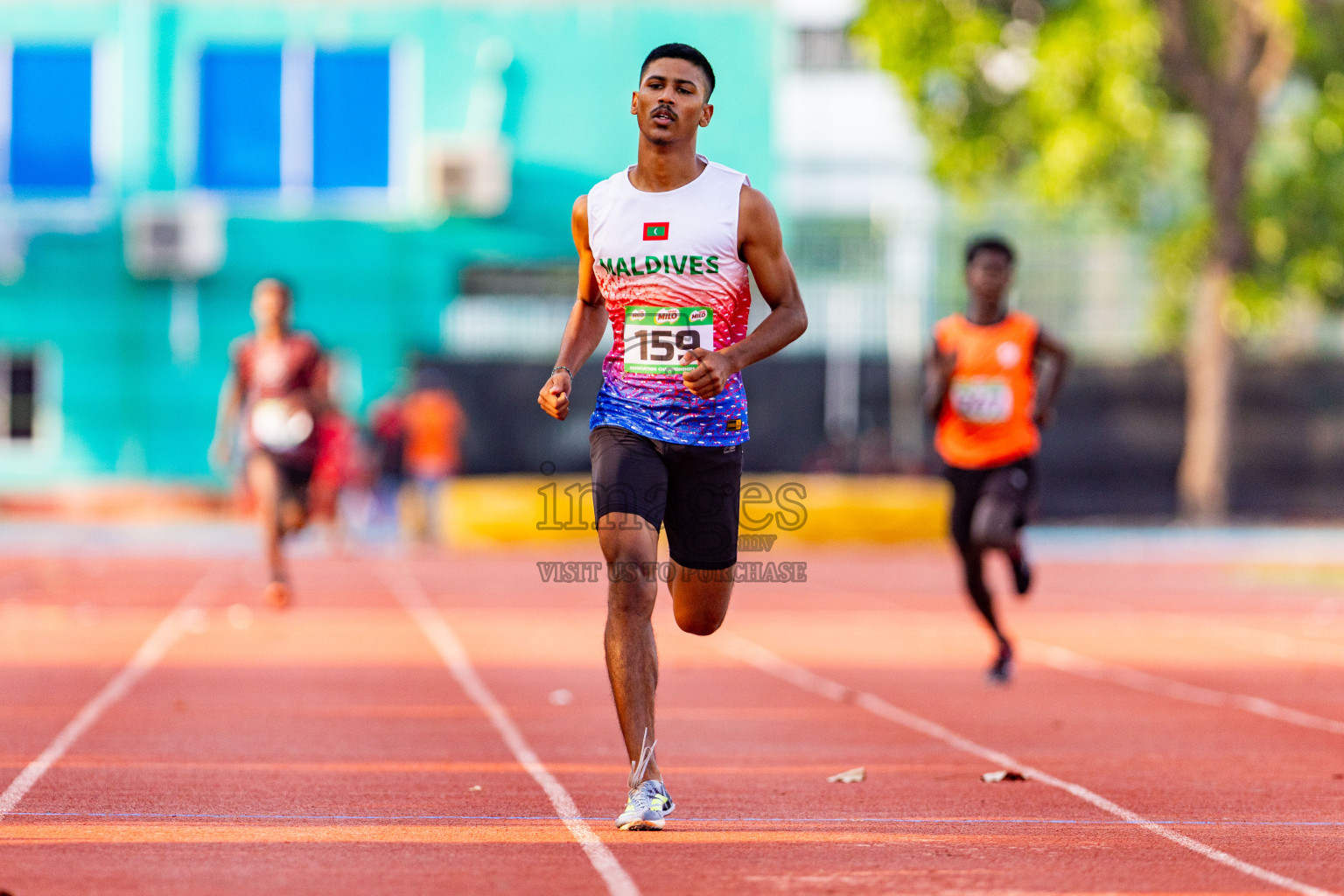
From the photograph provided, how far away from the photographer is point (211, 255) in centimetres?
3241

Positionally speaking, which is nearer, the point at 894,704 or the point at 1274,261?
the point at 894,704

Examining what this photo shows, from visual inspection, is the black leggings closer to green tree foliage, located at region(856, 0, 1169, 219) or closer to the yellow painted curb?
the yellow painted curb

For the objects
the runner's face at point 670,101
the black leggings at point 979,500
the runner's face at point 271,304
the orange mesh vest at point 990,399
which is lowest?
the black leggings at point 979,500

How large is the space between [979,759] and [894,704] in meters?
2.07

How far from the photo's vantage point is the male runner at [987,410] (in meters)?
11.2

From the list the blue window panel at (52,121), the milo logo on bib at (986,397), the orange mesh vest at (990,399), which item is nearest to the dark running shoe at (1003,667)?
the orange mesh vest at (990,399)

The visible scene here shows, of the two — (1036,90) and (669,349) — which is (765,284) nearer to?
(669,349)

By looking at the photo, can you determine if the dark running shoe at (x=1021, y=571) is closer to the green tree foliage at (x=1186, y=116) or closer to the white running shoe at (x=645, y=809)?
the white running shoe at (x=645, y=809)

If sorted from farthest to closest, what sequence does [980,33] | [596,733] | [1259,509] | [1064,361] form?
[1259,509] → [980,33] → [1064,361] → [596,733]

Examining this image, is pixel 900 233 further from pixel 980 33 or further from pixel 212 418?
pixel 212 418

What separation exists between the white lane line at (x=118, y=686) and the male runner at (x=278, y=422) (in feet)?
3.02

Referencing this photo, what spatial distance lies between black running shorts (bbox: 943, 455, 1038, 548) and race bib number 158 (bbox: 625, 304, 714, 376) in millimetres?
4588

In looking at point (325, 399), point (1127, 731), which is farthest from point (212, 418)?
point (1127, 731)

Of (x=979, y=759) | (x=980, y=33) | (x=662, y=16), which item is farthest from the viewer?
(x=662, y=16)
